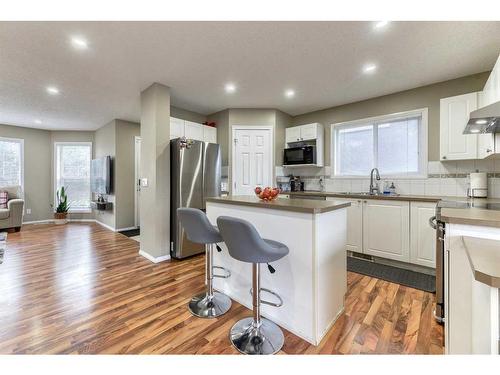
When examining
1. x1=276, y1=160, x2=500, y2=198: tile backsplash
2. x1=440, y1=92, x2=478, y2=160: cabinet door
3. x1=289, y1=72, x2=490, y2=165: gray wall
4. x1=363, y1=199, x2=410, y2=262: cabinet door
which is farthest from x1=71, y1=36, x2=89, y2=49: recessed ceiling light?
x1=440, y1=92, x2=478, y2=160: cabinet door

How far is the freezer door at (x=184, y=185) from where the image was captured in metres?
3.23

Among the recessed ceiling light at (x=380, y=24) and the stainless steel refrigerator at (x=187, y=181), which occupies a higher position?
the recessed ceiling light at (x=380, y=24)

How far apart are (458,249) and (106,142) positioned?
6.53 meters

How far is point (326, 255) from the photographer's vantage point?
5.51 feet

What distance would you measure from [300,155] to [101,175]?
468 centimetres

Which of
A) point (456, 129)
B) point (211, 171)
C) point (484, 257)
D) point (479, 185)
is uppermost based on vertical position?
point (456, 129)

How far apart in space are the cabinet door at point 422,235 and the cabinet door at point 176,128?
11.3 feet

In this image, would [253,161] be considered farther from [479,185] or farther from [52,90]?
[52,90]

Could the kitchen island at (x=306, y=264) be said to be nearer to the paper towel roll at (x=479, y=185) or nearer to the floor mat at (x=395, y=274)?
the floor mat at (x=395, y=274)

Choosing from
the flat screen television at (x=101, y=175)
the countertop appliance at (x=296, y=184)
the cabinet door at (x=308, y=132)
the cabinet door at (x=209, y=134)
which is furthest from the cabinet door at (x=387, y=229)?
the flat screen television at (x=101, y=175)

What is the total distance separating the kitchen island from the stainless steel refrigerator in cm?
154

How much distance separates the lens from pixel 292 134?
438 cm

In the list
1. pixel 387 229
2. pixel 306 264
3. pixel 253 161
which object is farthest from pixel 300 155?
pixel 306 264
